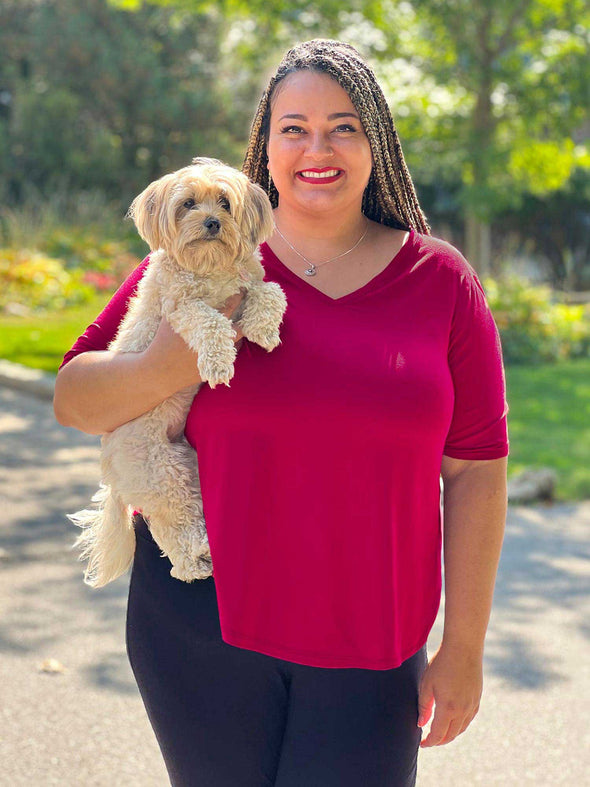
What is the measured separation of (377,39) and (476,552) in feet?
39.9

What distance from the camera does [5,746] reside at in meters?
3.66

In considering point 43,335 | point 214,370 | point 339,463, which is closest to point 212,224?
point 214,370

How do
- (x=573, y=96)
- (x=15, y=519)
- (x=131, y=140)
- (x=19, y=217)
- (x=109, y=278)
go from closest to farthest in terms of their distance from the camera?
1. (x=15, y=519)
2. (x=573, y=96)
3. (x=109, y=278)
4. (x=19, y=217)
5. (x=131, y=140)

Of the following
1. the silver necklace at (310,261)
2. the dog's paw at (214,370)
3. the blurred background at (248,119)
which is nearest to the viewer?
the dog's paw at (214,370)

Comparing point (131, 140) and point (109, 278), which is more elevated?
point (131, 140)

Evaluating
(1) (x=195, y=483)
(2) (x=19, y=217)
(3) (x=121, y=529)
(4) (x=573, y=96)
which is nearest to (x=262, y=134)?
(1) (x=195, y=483)

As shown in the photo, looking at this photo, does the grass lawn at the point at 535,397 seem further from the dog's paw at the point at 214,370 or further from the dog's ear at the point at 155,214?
the dog's paw at the point at 214,370

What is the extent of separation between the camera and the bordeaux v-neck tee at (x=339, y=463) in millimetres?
1858

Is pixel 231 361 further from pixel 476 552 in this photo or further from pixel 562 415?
pixel 562 415

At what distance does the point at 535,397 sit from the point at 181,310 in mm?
9182

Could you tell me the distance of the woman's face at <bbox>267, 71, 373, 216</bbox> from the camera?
2025 millimetres

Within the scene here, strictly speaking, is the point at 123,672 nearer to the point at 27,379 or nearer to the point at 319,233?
the point at 319,233

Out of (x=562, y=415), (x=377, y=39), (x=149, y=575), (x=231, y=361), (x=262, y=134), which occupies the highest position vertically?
(x=377, y=39)

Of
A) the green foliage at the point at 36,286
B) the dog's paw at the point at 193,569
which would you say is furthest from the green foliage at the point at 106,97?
the dog's paw at the point at 193,569
